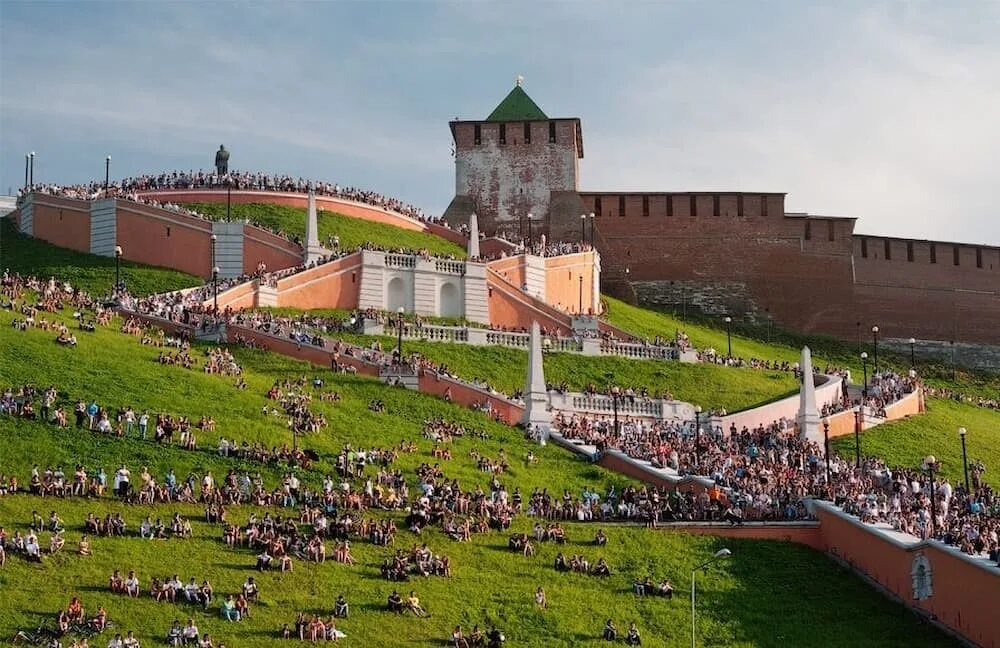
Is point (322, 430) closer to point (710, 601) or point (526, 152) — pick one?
point (710, 601)

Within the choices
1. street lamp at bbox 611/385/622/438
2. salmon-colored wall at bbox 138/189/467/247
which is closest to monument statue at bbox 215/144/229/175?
salmon-colored wall at bbox 138/189/467/247

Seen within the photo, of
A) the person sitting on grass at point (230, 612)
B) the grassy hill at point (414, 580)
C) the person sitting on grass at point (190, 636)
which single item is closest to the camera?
the person sitting on grass at point (190, 636)

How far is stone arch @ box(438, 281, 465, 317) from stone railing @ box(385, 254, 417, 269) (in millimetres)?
1387

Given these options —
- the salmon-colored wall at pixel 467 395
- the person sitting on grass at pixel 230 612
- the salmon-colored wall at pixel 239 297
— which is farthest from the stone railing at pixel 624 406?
the person sitting on grass at pixel 230 612

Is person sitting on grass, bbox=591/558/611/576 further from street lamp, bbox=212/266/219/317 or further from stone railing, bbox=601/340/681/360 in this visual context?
stone railing, bbox=601/340/681/360

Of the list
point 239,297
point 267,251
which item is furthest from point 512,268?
point 239,297

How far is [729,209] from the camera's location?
84062mm

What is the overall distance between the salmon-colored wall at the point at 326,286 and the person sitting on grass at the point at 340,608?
29.2 metres

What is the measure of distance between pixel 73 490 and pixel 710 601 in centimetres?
1213

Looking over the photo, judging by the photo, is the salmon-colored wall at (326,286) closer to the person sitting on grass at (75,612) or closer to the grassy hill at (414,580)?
the grassy hill at (414,580)

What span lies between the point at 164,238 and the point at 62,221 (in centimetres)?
533

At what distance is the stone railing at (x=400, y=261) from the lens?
200 ft

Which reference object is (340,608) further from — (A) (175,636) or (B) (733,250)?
(B) (733,250)

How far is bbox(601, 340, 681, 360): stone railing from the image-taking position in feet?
185
